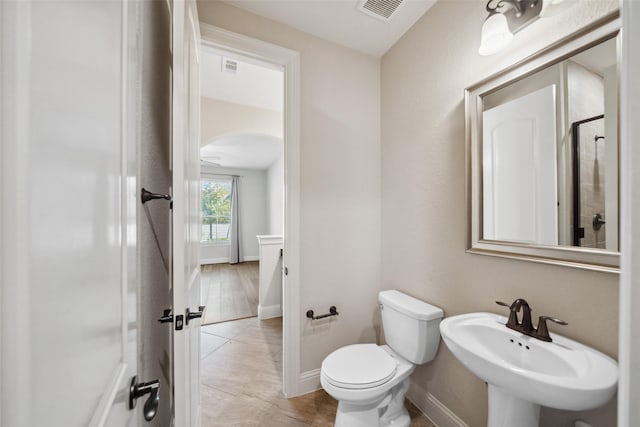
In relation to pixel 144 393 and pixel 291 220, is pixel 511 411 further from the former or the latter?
pixel 291 220

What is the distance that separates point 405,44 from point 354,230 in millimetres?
1398

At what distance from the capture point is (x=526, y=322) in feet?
3.38

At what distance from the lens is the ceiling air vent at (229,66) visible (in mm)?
2176

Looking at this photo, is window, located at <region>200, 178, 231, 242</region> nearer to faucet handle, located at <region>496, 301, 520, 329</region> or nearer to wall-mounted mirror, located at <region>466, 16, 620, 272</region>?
wall-mounted mirror, located at <region>466, 16, 620, 272</region>

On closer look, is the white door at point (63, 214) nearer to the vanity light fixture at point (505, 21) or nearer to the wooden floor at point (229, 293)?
the vanity light fixture at point (505, 21)

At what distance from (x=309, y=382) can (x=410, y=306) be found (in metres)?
0.93

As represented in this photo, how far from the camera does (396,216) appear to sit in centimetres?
189

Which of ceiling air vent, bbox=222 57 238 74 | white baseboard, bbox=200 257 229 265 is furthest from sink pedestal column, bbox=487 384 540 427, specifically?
white baseboard, bbox=200 257 229 265

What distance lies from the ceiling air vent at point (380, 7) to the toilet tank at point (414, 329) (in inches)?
72.8

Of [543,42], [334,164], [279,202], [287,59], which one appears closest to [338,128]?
[334,164]

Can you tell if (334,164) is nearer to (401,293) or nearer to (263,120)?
(401,293)

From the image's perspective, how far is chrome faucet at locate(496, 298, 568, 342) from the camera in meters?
0.98

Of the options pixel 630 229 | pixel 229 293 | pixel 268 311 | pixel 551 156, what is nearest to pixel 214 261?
pixel 229 293

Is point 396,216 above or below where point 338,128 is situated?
below
